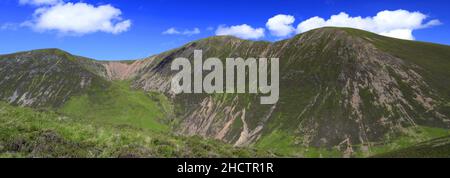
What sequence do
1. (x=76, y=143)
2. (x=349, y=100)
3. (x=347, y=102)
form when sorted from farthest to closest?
(x=349, y=100), (x=347, y=102), (x=76, y=143)

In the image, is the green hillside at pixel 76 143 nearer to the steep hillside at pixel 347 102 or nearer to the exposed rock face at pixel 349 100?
the steep hillside at pixel 347 102

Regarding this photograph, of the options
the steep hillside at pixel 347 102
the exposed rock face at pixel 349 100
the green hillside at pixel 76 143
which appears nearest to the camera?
the green hillside at pixel 76 143

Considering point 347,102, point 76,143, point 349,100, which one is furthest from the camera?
point 349,100

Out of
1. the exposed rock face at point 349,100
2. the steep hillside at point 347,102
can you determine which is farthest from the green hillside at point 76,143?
the exposed rock face at point 349,100

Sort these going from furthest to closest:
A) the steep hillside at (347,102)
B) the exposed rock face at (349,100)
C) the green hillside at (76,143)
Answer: the exposed rock face at (349,100) < the steep hillside at (347,102) < the green hillside at (76,143)

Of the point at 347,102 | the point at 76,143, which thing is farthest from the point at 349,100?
the point at 76,143

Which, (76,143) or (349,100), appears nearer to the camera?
(76,143)

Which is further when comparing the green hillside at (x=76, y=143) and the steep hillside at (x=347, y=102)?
the steep hillside at (x=347, y=102)

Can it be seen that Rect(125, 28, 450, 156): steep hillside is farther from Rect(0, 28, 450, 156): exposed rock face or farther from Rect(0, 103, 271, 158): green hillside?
Rect(0, 103, 271, 158): green hillside

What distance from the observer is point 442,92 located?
156250mm

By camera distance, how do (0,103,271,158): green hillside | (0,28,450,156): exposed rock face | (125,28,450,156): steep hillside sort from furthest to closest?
(0,28,450,156): exposed rock face, (125,28,450,156): steep hillside, (0,103,271,158): green hillside

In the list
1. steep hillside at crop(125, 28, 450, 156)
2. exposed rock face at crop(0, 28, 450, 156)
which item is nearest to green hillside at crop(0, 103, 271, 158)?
steep hillside at crop(125, 28, 450, 156)

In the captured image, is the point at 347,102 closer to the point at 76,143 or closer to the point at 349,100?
the point at 349,100
